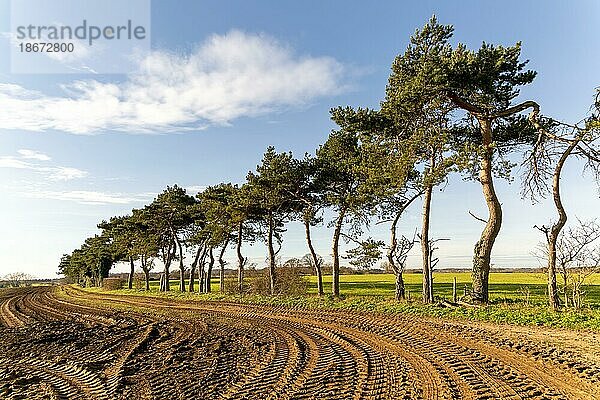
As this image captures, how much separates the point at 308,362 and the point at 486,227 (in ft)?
36.2

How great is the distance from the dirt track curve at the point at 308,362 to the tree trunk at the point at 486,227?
3.60m

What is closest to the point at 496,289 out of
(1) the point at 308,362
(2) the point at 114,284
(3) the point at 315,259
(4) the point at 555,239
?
(3) the point at 315,259

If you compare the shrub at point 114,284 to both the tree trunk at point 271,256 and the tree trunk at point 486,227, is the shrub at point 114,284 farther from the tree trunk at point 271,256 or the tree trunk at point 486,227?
the tree trunk at point 486,227

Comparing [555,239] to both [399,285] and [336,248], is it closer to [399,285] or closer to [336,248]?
[399,285]

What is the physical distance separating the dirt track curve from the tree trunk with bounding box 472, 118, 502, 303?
11.8ft

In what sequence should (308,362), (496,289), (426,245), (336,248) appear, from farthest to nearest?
1. (496,289)
2. (336,248)
3. (426,245)
4. (308,362)

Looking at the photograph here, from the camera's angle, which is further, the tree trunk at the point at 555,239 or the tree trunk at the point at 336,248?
the tree trunk at the point at 336,248

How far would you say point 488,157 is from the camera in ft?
54.0

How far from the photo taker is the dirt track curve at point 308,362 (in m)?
6.91

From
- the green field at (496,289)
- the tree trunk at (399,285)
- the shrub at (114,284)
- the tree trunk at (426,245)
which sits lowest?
the shrub at (114,284)

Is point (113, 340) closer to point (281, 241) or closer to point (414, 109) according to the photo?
point (414, 109)

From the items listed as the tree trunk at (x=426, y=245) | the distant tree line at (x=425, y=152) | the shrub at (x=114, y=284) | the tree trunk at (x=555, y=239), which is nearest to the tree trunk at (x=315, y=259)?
the distant tree line at (x=425, y=152)

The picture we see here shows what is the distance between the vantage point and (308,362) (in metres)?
8.77

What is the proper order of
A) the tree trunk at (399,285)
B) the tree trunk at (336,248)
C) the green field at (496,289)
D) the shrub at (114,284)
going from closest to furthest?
the green field at (496,289)
the tree trunk at (399,285)
the tree trunk at (336,248)
the shrub at (114,284)
